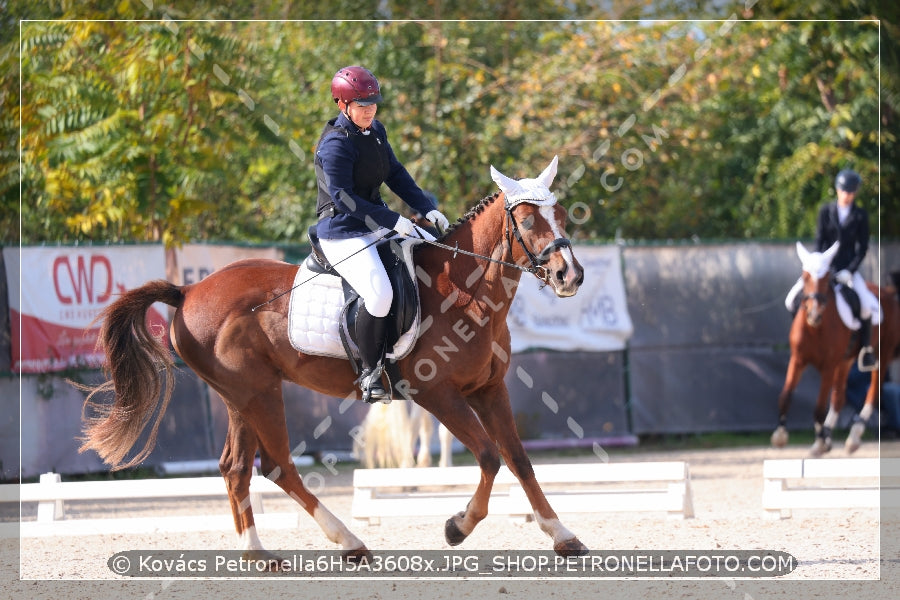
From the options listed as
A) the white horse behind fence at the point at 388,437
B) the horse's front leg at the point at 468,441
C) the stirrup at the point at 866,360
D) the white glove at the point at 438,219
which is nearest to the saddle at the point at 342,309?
the white glove at the point at 438,219

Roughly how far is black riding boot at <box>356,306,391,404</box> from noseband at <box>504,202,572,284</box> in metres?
0.90

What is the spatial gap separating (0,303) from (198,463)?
2627 mm

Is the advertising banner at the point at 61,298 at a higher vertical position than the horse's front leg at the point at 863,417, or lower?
higher

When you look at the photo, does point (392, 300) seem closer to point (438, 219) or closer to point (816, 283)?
point (438, 219)

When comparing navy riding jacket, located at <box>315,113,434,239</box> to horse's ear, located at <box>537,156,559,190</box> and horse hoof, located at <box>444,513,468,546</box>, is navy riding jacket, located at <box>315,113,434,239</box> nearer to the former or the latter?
horse's ear, located at <box>537,156,559,190</box>

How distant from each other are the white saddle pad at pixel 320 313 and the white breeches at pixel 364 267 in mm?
160

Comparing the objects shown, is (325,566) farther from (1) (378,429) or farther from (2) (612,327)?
(2) (612,327)

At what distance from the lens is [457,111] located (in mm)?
15438

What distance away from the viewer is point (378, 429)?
33.2 feet

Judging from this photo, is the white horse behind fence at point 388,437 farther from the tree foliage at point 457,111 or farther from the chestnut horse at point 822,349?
the chestnut horse at point 822,349

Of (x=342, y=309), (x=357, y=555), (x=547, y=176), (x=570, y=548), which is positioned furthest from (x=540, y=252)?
(x=357, y=555)

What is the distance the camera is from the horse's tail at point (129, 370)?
6.73 m

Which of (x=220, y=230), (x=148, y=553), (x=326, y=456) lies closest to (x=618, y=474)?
(x=148, y=553)

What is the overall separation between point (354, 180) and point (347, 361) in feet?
3.61
